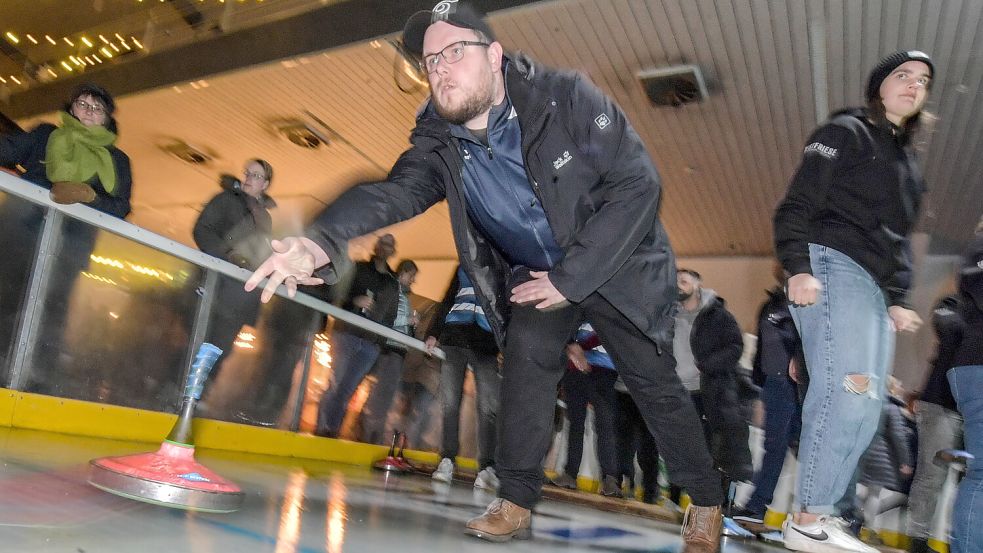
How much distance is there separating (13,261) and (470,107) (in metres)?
2.23

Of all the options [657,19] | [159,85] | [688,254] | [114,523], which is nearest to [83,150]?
[114,523]

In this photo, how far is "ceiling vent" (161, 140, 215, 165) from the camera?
10984 millimetres

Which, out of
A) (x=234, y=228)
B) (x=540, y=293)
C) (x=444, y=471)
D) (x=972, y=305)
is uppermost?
(x=234, y=228)

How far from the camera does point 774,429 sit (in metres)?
4.38

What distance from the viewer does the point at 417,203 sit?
2.06m

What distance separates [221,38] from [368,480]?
6143 mm

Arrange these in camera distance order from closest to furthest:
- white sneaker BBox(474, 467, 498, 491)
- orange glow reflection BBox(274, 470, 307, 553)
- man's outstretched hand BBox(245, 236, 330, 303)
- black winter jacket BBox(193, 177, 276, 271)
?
orange glow reflection BBox(274, 470, 307, 553) < man's outstretched hand BBox(245, 236, 330, 303) < white sneaker BBox(474, 467, 498, 491) < black winter jacket BBox(193, 177, 276, 271)

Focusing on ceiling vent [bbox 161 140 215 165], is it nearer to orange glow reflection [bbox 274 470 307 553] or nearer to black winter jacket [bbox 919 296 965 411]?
orange glow reflection [bbox 274 470 307 553]

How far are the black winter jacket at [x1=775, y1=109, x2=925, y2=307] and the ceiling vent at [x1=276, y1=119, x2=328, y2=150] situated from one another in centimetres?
805

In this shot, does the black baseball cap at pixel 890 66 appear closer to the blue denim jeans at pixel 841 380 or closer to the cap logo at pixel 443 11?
the blue denim jeans at pixel 841 380

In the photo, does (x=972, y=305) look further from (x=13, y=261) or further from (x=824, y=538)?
(x=13, y=261)

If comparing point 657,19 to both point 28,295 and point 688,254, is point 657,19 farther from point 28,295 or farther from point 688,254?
point 688,254

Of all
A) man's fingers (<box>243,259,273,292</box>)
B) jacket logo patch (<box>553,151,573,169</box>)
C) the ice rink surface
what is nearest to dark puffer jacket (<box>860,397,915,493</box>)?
the ice rink surface

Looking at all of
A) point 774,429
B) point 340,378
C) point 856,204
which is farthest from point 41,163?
point 774,429
